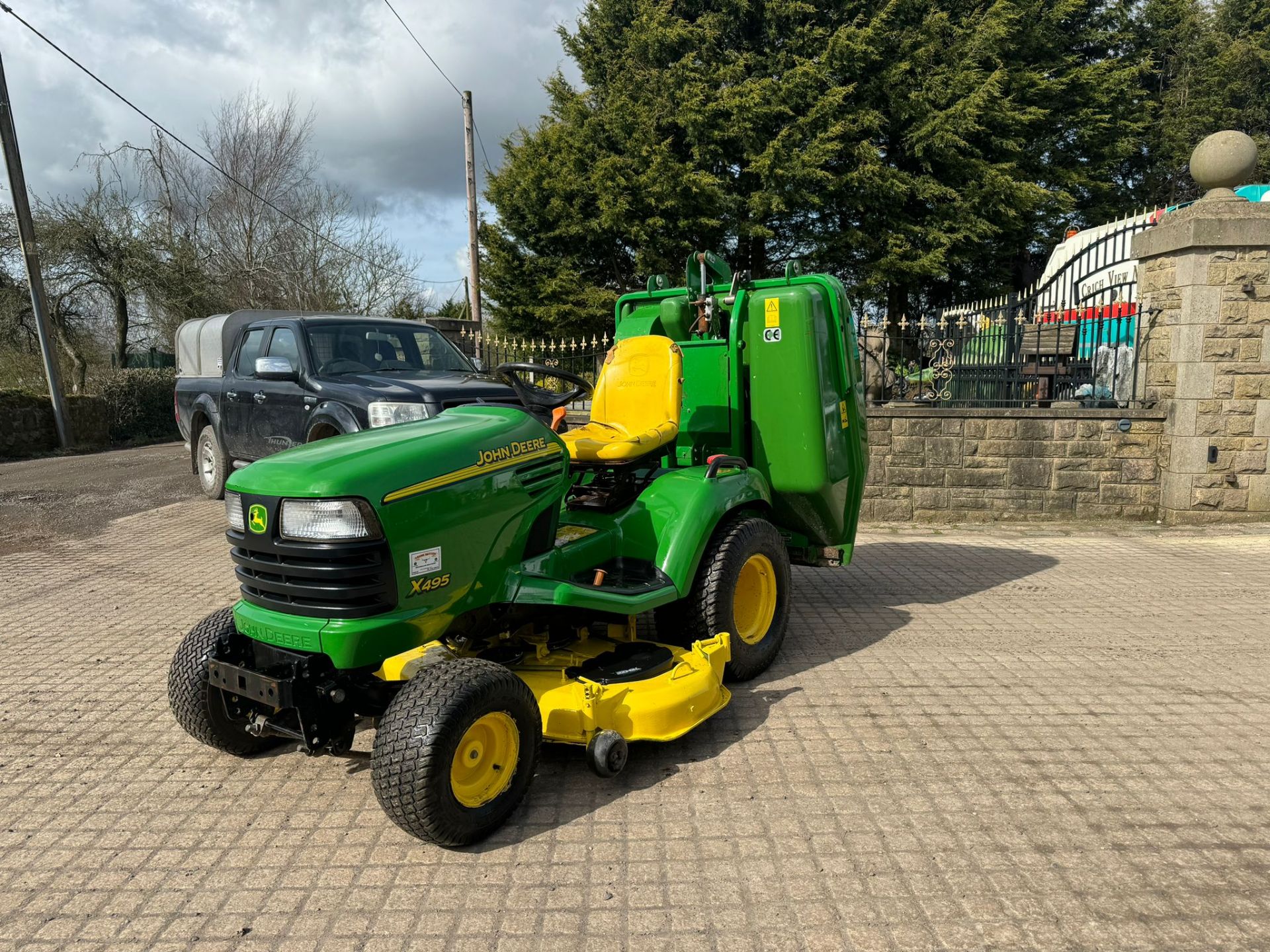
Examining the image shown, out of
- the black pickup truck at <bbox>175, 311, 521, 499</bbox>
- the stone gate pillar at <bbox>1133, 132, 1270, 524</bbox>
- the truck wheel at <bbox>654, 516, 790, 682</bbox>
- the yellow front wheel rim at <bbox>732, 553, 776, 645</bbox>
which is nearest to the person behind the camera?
the truck wheel at <bbox>654, 516, 790, 682</bbox>

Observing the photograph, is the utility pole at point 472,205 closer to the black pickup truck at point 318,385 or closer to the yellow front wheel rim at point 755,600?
the black pickup truck at point 318,385

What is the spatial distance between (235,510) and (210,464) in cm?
780

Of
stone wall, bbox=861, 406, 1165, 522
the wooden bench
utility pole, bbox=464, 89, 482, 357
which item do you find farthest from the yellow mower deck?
utility pole, bbox=464, 89, 482, 357

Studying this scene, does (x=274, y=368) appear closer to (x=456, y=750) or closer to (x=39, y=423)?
(x=456, y=750)

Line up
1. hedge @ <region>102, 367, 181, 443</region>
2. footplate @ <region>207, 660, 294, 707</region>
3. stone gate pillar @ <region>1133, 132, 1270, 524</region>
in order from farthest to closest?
hedge @ <region>102, 367, 181, 443</region>
stone gate pillar @ <region>1133, 132, 1270, 524</region>
footplate @ <region>207, 660, 294, 707</region>

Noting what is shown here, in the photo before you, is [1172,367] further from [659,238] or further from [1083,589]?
[659,238]

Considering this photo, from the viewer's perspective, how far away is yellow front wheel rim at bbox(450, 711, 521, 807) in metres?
2.92

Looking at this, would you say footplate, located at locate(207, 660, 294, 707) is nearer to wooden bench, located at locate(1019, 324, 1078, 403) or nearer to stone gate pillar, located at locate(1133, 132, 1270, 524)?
wooden bench, located at locate(1019, 324, 1078, 403)

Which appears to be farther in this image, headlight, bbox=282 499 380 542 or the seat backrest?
the seat backrest

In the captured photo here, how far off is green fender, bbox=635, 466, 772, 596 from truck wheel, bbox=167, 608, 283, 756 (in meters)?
1.86

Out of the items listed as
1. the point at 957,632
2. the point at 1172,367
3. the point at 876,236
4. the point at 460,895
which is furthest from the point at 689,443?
the point at 876,236

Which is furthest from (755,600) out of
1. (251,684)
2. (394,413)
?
(394,413)

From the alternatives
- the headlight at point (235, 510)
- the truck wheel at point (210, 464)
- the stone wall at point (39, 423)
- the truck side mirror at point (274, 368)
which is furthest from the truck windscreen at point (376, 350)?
the stone wall at point (39, 423)

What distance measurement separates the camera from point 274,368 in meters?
7.32
